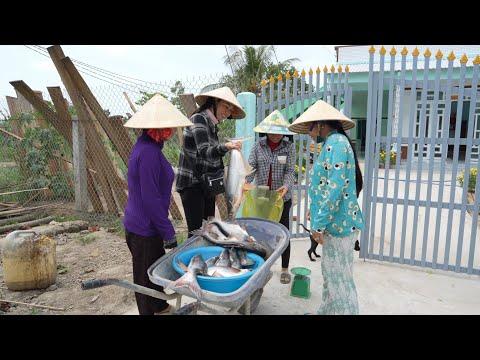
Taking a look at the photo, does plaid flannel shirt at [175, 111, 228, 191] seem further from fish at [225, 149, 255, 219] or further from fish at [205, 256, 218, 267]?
fish at [205, 256, 218, 267]

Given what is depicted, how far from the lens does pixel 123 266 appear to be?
448cm

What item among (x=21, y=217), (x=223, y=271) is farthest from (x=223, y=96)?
(x=21, y=217)

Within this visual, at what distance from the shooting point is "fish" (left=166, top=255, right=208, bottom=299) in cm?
211

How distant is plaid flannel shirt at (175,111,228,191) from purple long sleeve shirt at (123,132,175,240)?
18.9 inches

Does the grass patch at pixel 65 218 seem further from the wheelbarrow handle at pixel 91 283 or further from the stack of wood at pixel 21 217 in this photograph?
the wheelbarrow handle at pixel 91 283

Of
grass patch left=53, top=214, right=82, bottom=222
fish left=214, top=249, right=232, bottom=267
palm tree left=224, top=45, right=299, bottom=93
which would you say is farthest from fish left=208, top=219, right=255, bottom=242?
palm tree left=224, top=45, right=299, bottom=93

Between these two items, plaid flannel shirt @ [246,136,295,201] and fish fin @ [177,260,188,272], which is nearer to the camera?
fish fin @ [177,260,188,272]

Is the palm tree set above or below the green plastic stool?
above

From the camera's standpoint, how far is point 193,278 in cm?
218

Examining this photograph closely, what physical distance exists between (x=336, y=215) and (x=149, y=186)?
4.67 ft

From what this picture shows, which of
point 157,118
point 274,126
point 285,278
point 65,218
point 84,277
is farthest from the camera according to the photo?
point 65,218

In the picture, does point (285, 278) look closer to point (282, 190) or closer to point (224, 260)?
point (282, 190)

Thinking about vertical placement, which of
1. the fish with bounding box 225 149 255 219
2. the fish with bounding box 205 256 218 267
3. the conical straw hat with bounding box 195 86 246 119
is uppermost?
the conical straw hat with bounding box 195 86 246 119

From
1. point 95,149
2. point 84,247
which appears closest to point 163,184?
point 84,247
